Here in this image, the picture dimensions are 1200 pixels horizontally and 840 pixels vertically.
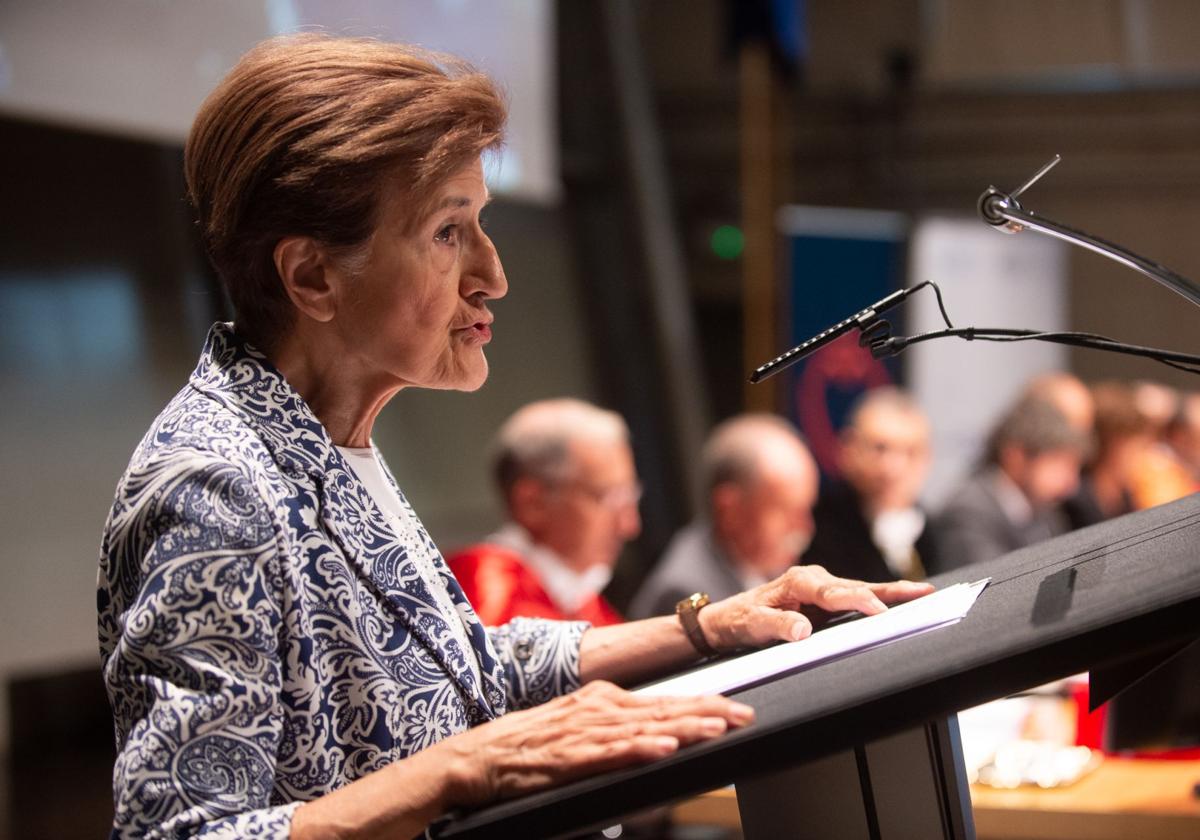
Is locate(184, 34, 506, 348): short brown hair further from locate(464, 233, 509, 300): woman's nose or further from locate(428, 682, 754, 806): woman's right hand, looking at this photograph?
locate(428, 682, 754, 806): woman's right hand

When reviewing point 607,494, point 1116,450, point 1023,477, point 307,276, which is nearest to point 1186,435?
point 1116,450

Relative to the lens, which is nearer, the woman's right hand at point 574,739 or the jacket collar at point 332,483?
the woman's right hand at point 574,739

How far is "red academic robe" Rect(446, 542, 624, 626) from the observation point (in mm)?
2902

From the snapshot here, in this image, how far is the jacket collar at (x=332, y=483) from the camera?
1.13 meters

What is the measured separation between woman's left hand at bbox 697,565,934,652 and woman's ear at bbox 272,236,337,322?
51 centimetres

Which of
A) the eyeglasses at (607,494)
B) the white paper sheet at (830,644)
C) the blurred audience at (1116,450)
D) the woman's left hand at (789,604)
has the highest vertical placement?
the blurred audience at (1116,450)

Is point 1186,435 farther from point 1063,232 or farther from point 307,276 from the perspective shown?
point 307,276

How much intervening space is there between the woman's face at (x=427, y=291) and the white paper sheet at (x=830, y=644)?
1.20ft

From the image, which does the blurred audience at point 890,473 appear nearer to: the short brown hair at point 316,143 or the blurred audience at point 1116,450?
the blurred audience at point 1116,450

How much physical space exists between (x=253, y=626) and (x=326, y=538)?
0.44 ft

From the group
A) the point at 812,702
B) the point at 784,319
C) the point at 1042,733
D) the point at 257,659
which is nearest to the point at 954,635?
the point at 812,702

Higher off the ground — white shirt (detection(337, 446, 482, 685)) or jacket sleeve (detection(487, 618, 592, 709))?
white shirt (detection(337, 446, 482, 685))

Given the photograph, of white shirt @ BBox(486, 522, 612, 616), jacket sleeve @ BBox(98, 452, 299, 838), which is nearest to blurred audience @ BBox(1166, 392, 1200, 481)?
white shirt @ BBox(486, 522, 612, 616)

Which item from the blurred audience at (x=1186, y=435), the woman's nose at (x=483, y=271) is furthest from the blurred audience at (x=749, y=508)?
the blurred audience at (x=1186, y=435)
